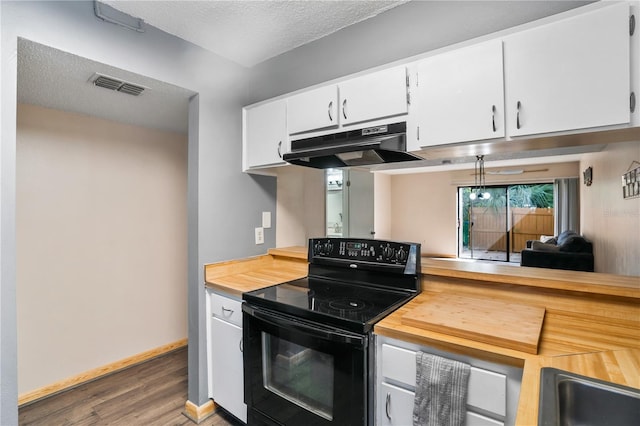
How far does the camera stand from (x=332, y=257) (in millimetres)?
1901

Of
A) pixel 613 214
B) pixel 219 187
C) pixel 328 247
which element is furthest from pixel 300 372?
pixel 613 214

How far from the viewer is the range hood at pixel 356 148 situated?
1471mm

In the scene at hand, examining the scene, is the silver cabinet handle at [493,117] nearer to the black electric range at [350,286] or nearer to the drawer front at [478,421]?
the black electric range at [350,286]

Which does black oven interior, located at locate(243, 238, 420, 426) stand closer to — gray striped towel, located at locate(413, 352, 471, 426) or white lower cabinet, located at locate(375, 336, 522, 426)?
white lower cabinet, located at locate(375, 336, 522, 426)

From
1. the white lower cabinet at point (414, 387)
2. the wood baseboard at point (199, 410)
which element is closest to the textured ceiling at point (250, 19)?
the white lower cabinet at point (414, 387)

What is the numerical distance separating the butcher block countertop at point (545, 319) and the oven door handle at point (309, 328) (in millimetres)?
92

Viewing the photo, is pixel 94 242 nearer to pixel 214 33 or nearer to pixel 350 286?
pixel 214 33

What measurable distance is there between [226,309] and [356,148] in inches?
48.4

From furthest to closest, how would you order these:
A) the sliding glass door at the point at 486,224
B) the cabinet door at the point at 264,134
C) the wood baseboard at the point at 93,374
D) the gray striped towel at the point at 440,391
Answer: the sliding glass door at the point at 486,224
the wood baseboard at the point at 93,374
the cabinet door at the point at 264,134
the gray striped towel at the point at 440,391

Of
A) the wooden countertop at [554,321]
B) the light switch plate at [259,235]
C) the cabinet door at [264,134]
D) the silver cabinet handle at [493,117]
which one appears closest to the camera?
the wooden countertop at [554,321]

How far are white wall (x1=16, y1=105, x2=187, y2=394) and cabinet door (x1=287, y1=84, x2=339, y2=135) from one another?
1559 mm

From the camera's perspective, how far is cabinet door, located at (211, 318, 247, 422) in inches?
69.7

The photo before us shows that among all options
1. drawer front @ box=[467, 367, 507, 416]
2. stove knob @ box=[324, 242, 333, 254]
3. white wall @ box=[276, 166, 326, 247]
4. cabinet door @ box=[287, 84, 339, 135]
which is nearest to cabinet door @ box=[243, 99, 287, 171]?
cabinet door @ box=[287, 84, 339, 135]

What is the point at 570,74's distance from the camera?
3.64 feet
